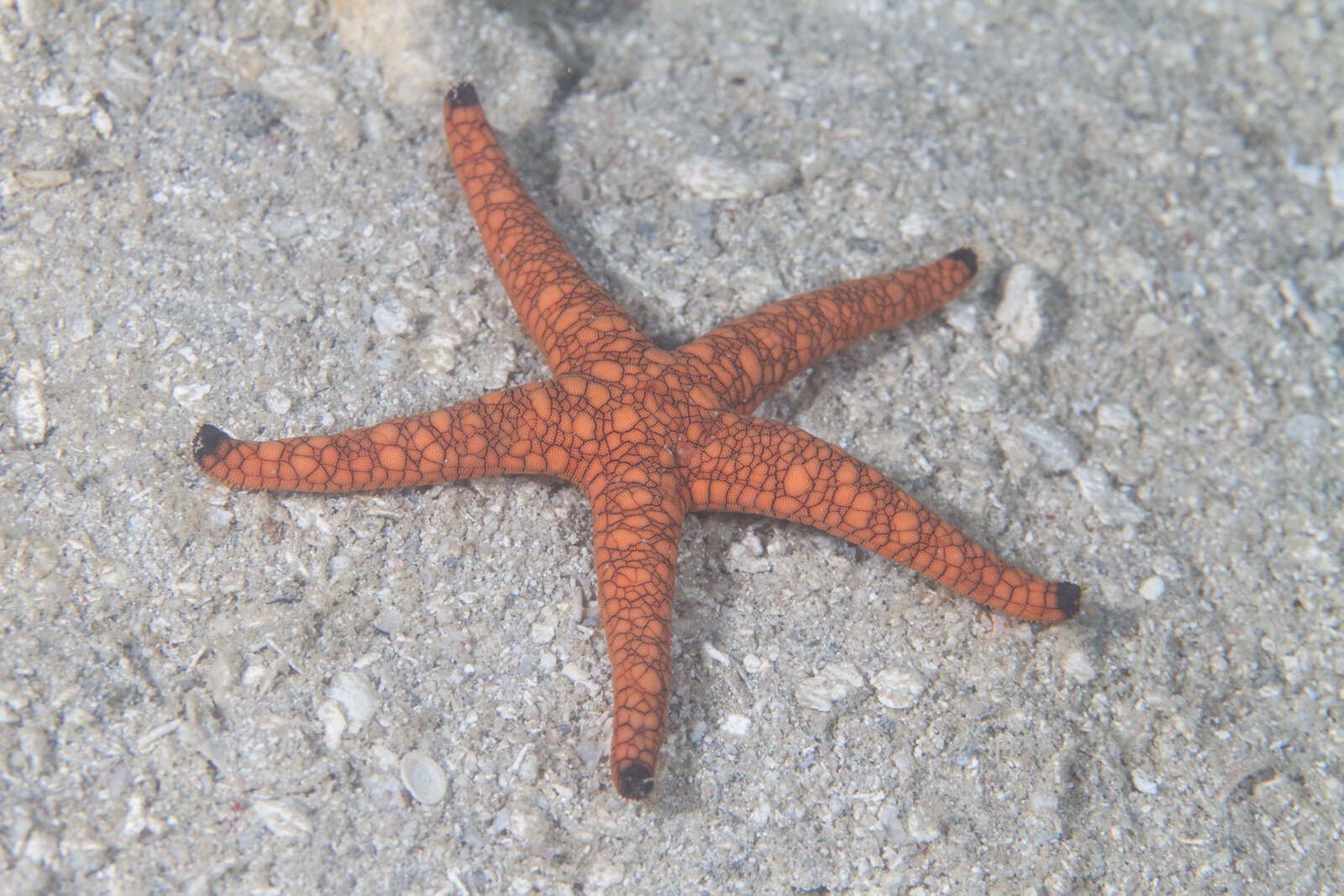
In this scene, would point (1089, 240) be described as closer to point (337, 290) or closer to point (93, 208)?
point (337, 290)

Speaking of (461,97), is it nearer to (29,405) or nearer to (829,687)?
(29,405)

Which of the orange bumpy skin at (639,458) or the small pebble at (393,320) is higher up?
the orange bumpy skin at (639,458)

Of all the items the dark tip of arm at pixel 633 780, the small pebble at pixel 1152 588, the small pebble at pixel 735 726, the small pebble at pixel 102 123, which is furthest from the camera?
the small pebble at pixel 102 123

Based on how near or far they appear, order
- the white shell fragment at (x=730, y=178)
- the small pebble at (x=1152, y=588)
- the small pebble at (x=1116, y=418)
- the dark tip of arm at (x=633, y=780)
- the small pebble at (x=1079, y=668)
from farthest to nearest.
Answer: the white shell fragment at (x=730, y=178)
the small pebble at (x=1116, y=418)
the small pebble at (x=1152, y=588)
the small pebble at (x=1079, y=668)
the dark tip of arm at (x=633, y=780)

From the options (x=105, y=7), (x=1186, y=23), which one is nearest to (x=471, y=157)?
(x=105, y=7)

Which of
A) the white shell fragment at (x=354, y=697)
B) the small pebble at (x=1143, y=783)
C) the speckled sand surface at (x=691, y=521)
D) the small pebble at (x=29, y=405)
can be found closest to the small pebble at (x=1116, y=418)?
the speckled sand surface at (x=691, y=521)

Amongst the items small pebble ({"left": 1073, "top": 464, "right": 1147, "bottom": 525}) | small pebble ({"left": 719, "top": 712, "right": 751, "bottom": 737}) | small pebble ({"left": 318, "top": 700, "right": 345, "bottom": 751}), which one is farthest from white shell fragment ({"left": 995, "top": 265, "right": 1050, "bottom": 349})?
small pebble ({"left": 318, "top": 700, "right": 345, "bottom": 751})

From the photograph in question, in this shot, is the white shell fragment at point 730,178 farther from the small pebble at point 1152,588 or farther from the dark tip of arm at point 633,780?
the dark tip of arm at point 633,780
